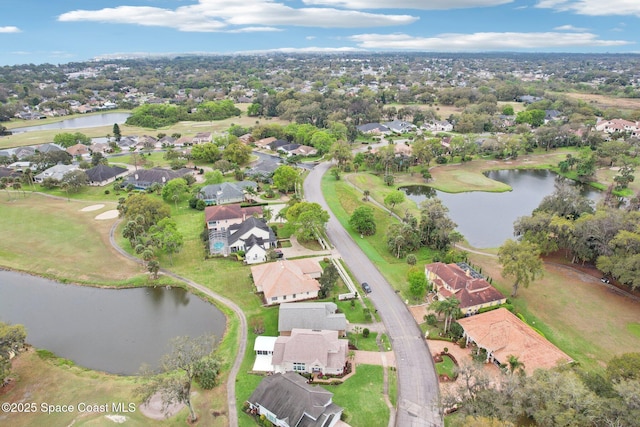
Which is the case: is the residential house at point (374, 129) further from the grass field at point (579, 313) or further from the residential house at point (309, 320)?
the residential house at point (309, 320)

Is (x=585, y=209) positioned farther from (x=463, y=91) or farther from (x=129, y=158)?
(x=463, y=91)

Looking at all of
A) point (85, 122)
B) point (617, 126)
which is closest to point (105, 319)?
point (85, 122)

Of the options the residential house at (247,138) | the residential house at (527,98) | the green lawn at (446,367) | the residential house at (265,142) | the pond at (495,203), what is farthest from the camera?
the residential house at (527,98)

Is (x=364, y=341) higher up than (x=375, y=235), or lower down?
lower down

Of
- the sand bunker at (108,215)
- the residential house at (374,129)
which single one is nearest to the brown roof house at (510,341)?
the sand bunker at (108,215)

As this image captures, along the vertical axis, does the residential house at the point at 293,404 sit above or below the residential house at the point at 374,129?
below

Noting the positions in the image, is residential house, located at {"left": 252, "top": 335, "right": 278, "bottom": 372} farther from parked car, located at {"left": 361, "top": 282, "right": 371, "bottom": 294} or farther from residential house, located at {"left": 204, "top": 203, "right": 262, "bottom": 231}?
residential house, located at {"left": 204, "top": 203, "right": 262, "bottom": 231}

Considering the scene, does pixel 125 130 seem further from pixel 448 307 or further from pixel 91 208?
pixel 448 307
